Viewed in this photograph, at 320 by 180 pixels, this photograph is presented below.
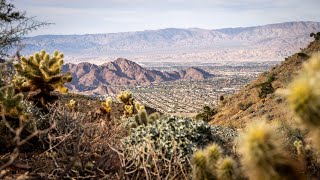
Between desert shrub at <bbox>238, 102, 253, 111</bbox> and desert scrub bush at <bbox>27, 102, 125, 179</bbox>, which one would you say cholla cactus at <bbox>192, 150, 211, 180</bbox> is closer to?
desert scrub bush at <bbox>27, 102, 125, 179</bbox>

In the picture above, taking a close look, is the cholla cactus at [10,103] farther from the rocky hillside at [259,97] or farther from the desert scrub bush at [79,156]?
the rocky hillside at [259,97]

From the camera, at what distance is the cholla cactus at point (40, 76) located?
8109 millimetres

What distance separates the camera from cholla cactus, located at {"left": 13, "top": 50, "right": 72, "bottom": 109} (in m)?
8.11

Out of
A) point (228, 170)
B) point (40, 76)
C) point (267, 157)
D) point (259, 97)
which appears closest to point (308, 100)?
point (267, 157)

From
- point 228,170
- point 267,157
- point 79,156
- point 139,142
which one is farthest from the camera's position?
point 139,142

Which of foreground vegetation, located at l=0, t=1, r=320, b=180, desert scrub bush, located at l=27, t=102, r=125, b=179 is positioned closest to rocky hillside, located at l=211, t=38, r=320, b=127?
foreground vegetation, located at l=0, t=1, r=320, b=180

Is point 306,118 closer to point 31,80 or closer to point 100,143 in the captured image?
point 100,143

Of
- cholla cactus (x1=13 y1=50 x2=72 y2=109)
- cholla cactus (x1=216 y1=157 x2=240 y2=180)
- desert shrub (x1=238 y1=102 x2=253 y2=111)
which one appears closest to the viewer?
cholla cactus (x1=216 y1=157 x2=240 y2=180)

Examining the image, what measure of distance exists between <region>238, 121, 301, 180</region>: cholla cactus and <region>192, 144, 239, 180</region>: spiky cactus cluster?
49 centimetres

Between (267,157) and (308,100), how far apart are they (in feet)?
1.52

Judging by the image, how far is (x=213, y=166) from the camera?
312 centimetres

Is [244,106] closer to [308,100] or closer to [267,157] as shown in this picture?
[267,157]

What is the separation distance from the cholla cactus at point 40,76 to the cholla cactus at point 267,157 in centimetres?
642

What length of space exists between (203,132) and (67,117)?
2469 millimetres
